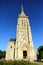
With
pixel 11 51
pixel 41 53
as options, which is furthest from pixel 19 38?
pixel 41 53

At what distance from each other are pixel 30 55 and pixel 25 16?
13655mm

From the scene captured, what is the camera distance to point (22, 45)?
48.1 m

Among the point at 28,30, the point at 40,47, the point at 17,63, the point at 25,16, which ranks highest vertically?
the point at 25,16

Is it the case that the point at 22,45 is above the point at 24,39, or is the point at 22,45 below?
below

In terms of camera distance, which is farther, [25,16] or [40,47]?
[25,16]

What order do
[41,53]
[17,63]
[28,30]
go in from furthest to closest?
1. [28,30]
2. [41,53]
3. [17,63]

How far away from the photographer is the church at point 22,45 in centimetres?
4741

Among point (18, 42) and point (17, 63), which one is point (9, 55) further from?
point (17, 63)

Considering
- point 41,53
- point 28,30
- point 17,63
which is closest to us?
point 17,63

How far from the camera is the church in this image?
47406mm

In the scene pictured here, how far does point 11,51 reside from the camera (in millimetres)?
49281

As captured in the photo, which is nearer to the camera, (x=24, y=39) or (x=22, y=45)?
(x=22, y=45)

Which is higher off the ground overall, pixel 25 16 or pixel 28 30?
pixel 25 16

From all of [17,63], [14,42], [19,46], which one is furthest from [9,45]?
[17,63]
